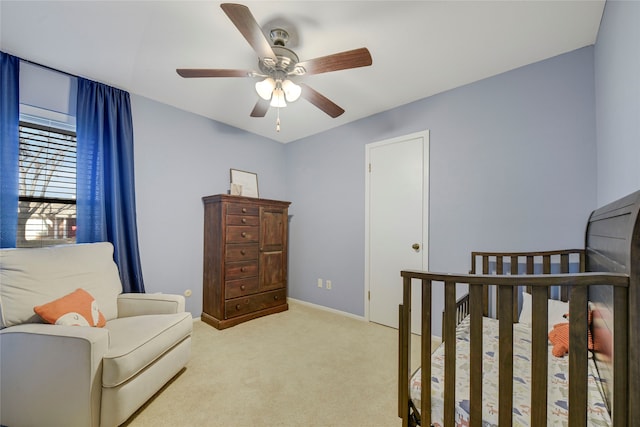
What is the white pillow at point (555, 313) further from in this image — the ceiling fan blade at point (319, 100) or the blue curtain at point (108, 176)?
the blue curtain at point (108, 176)

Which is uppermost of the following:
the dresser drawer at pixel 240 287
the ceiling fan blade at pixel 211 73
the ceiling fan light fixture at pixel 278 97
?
the ceiling fan blade at pixel 211 73

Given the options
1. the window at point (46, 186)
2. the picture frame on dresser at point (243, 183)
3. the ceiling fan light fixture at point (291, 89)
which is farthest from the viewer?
the picture frame on dresser at point (243, 183)

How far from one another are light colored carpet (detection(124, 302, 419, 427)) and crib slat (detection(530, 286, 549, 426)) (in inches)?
36.5

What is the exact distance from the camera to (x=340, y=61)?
156 centimetres

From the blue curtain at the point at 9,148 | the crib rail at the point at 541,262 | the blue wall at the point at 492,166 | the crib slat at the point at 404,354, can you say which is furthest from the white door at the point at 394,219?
the blue curtain at the point at 9,148

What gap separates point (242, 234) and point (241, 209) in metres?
0.28

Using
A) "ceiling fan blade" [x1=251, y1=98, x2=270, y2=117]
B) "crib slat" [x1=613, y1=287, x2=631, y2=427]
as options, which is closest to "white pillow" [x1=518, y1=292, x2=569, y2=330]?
"crib slat" [x1=613, y1=287, x2=631, y2=427]

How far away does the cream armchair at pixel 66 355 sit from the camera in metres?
1.31

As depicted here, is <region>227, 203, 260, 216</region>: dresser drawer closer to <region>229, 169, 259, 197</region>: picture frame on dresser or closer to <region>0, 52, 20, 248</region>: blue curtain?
<region>229, 169, 259, 197</region>: picture frame on dresser

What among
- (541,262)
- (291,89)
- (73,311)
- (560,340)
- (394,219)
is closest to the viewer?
(560,340)

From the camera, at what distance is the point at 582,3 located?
150cm

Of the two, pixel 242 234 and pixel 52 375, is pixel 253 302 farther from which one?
pixel 52 375

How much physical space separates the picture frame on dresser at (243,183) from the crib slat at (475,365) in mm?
2936

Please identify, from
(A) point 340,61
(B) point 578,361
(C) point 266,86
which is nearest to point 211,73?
(C) point 266,86
